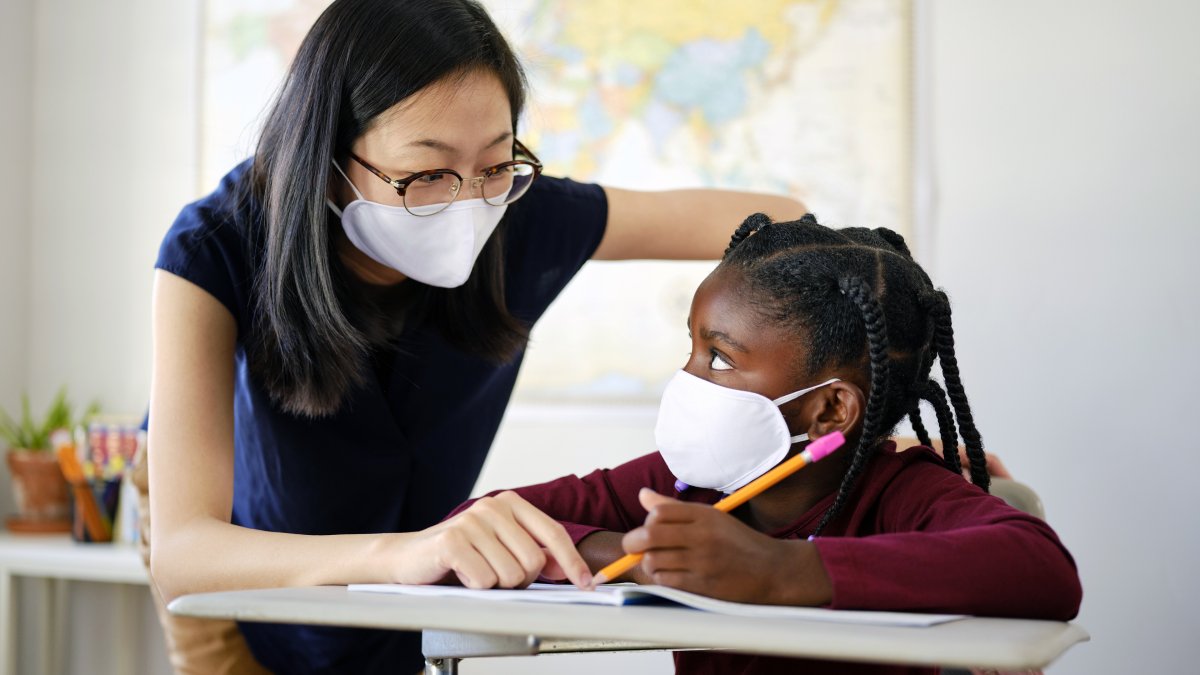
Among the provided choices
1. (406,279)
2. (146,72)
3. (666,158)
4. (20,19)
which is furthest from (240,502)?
(20,19)

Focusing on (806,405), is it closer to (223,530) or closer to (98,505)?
(223,530)

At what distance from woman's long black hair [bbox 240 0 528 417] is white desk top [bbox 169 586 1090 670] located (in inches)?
21.7

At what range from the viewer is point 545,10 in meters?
2.41

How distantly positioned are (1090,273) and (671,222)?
0.96m

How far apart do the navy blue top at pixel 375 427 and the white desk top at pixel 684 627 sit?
63 centimetres

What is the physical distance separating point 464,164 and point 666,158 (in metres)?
1.24

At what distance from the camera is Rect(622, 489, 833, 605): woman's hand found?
68cm

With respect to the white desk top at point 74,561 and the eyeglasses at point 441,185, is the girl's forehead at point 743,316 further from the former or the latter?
the white desk top at point 74,561

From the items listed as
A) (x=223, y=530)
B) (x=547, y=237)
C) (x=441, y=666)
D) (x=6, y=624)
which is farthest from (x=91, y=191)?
(x=441, y=666)

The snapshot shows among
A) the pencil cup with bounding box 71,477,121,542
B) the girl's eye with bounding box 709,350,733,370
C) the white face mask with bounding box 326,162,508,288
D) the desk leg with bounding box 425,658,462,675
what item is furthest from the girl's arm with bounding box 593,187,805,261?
the pencil cup with bounding box 71,477,121,542

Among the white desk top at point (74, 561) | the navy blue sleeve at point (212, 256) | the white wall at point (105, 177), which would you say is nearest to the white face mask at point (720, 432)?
the navy blue sleeve at point (212, 256)

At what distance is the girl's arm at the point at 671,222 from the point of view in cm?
150

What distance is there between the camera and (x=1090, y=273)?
2010 mm

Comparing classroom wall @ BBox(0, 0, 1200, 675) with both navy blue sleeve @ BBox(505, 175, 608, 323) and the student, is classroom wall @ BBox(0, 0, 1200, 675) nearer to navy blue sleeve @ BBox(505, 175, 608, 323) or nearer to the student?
navy blue sleeve @ BBox(505, 175, 608, 323)
